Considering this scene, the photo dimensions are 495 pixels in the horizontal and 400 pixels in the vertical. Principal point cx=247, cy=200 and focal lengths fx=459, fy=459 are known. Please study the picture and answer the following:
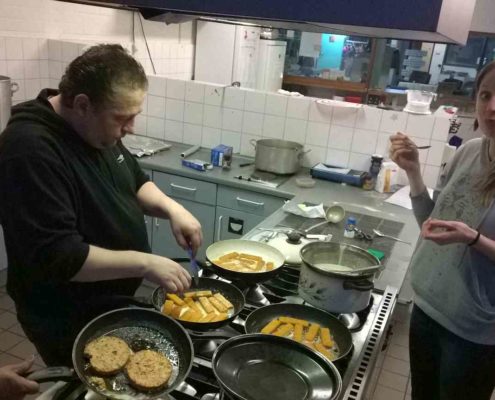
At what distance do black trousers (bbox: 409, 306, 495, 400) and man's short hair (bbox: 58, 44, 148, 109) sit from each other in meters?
1.10

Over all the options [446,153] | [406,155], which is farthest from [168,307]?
[446,153]

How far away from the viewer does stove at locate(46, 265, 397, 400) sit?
958 mm

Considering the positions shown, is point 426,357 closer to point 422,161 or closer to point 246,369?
point 246,369

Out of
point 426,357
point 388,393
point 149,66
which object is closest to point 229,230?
point 388,393

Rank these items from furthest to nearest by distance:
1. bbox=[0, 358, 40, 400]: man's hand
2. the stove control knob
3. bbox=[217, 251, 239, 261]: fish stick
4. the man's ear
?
the stove control knob
bbox=[217, 251, 239, 261]: fish stick
the man's ear
bbox=[0, 358, 40, 400]: man's hand

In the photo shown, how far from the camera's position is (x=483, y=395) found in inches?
53.3

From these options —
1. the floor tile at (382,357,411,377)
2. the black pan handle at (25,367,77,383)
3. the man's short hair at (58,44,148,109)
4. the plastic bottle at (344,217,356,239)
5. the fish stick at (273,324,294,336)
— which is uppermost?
the man's short hair at (58,44,148,109)

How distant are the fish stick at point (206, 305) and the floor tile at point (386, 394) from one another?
1.40 m

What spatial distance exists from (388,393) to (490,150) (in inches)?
57.2

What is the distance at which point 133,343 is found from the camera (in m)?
1.02

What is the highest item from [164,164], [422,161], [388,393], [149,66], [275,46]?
[275,46]

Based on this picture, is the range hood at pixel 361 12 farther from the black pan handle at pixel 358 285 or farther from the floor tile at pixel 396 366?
the floor tile at pixel 396 366

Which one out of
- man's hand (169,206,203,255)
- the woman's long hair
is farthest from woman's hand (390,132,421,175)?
man's hand (169,206,203,255)

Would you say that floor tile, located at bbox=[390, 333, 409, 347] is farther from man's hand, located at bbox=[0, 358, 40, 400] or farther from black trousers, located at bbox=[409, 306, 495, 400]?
man's hand, located at bbox=[0, 358, 40, 400]
